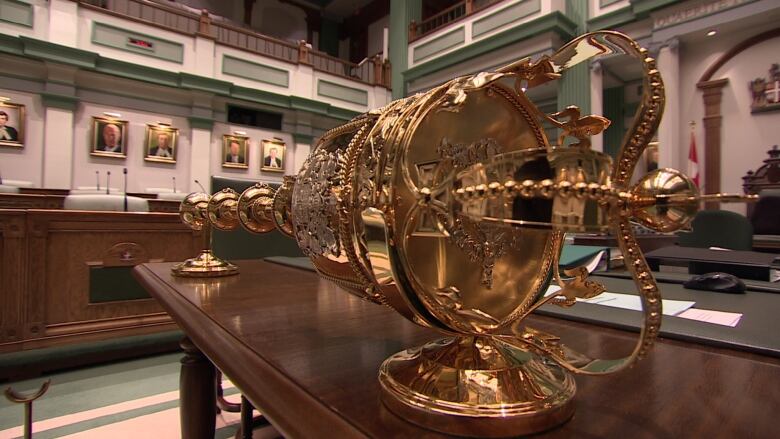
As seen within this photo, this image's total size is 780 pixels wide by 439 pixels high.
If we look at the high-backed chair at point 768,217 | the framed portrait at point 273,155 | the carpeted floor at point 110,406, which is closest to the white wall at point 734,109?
the high-backed chair at point 768,217

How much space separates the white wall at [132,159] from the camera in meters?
6.43

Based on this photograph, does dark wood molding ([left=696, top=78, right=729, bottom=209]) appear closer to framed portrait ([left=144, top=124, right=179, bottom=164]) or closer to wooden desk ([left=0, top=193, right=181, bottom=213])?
wooden desk ([left=0, top=193, right=181, bottom=213])

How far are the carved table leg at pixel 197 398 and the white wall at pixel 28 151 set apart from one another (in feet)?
23.1

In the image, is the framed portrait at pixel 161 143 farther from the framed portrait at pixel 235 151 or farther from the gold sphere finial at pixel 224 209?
the gold sphere finial at pixel 224 209

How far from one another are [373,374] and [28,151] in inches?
302

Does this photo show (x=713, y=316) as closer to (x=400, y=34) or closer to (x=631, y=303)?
(x=631, y=303)

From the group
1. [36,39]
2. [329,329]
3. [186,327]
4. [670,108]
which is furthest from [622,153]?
[36,39]

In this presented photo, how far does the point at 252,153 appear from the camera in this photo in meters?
8.05

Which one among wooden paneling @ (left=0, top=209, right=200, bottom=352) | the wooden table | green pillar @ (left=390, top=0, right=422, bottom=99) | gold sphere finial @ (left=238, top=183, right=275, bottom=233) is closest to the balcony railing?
green pillar @ (left=390, top=0, right=422, bottom=99)

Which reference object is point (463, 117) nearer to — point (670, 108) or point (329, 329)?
point (329, 329)

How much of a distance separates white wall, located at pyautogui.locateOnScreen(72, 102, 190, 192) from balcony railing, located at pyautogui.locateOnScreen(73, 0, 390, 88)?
143 cm

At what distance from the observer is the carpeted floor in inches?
58.7

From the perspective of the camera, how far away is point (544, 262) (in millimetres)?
392

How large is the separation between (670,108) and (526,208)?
629cm
